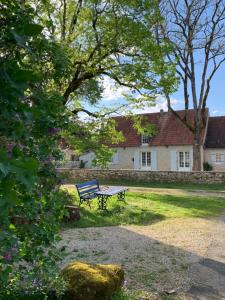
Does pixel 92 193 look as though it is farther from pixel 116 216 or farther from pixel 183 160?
pixel 183 160

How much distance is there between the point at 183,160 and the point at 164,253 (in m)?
29.0

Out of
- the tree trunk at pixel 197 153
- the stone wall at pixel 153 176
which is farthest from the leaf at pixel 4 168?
the tree trunk at pixel 197 153

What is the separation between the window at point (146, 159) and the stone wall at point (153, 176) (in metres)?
12.1

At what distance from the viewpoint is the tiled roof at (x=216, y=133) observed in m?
36.3

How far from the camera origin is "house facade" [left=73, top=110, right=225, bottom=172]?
36250 mm

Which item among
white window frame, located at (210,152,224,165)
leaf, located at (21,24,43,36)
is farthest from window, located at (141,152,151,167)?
leaf, located at (21,24,43,36)

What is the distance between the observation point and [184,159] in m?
36.7

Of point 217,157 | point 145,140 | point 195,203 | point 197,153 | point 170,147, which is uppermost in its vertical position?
point 145,140

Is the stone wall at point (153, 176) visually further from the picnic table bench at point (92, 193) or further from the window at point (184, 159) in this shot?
the window at point (184, 159)

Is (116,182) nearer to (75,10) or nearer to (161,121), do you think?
(75,10)

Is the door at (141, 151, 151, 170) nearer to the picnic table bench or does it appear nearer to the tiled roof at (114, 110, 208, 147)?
the tiled roof at (114, 110, 208, 147)

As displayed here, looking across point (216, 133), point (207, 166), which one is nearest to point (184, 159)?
point (207, 166)

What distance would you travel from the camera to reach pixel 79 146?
16.0m

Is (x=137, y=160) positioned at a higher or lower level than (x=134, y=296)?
higher
